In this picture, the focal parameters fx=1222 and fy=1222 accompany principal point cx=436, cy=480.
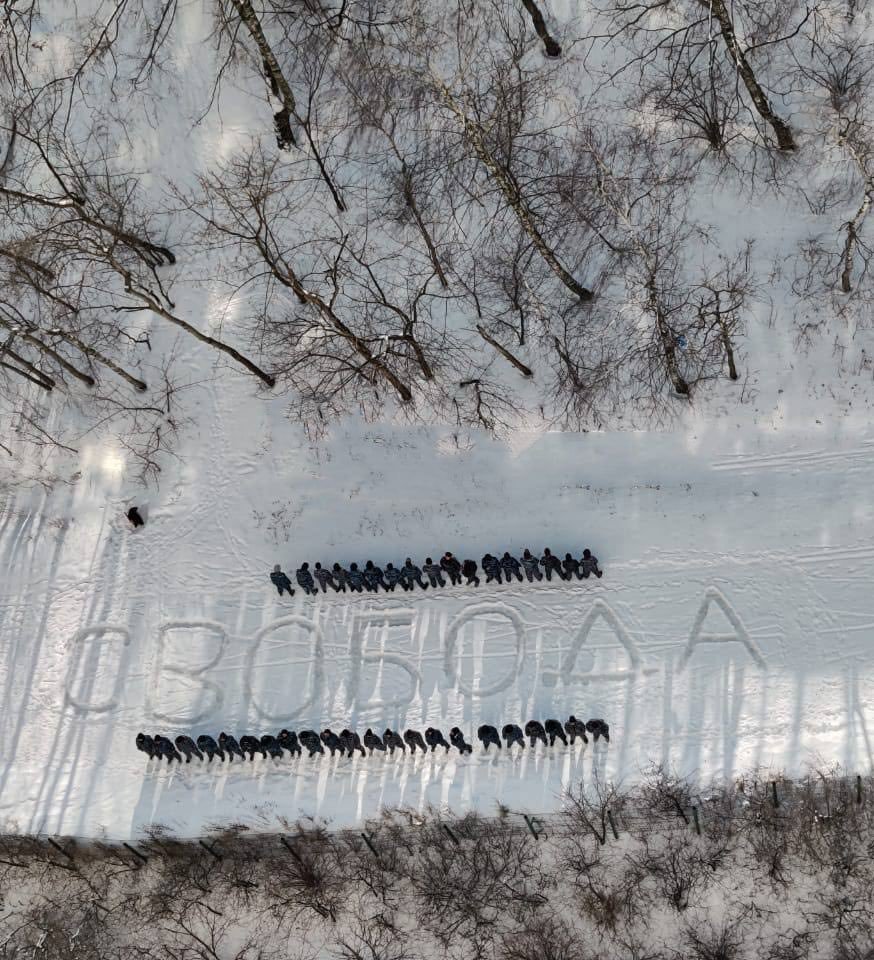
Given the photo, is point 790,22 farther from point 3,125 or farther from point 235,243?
point 3,125

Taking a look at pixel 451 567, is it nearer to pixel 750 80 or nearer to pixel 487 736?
pixel 487 736

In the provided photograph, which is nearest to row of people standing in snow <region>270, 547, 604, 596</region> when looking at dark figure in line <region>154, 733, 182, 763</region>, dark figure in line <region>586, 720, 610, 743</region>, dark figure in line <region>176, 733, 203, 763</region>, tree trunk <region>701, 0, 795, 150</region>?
dark figure in line <region>586, 720, 610, 743</region>

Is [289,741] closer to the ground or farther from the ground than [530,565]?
closer to the ground

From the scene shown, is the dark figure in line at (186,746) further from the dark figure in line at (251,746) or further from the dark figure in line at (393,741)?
the dark figure in line at (393,741)

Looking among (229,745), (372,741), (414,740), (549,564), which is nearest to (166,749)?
(229,745)

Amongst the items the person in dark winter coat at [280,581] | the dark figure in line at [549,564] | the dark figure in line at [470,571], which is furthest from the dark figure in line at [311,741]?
the dark figure in line at [549,564]

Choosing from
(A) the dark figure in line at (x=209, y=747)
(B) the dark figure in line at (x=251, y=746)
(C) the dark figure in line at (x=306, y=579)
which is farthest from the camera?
(C) the dark figure in line at (x=306, y=579)
